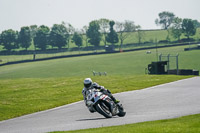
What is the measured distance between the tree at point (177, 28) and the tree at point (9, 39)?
5679cm

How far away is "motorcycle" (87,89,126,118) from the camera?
1366cm

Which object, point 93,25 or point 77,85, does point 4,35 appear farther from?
point 77,85

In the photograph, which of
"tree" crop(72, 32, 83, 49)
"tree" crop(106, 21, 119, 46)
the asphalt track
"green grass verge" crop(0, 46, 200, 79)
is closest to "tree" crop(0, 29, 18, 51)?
"tree" crop(72, 32, 83, 49)

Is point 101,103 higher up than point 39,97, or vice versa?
point 101,103

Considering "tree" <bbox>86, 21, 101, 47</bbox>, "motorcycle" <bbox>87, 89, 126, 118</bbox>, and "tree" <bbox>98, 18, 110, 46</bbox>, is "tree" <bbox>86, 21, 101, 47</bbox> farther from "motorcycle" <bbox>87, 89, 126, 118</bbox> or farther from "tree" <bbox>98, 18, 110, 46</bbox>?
"motorcycle" <bbox>87, 89, 126, 118</bbox>

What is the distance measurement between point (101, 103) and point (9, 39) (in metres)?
142

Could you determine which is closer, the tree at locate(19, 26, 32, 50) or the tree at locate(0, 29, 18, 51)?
the tree at locate(0, 29, 18, 51)

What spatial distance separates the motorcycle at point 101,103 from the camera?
13.7 metres

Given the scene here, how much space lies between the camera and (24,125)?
14820 millimetres

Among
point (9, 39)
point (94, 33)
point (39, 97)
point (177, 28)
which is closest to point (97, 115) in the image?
point (39, 97)

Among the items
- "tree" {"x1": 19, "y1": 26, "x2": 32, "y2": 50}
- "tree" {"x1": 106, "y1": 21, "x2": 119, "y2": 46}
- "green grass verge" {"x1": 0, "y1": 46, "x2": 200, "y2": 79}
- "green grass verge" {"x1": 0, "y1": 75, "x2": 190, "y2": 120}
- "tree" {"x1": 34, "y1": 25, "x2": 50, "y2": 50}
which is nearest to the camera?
"green grass verge" {"x1": 0, "y1": 75, "x2": 190, "y2": 120}

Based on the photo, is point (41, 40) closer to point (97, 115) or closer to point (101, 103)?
point (97, 115)

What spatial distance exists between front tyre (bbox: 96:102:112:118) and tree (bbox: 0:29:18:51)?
455 feet

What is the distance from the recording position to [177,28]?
146m
